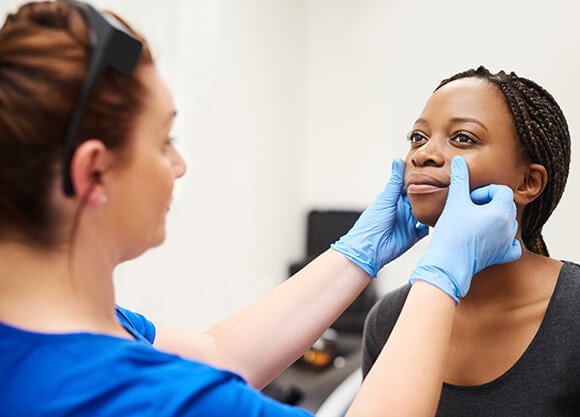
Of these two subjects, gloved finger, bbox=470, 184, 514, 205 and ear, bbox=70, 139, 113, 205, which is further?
gloved finger, bbox=470, 184, 514, 205

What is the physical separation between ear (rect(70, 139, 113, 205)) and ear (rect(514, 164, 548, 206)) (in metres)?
0.76

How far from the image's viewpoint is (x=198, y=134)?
2.46 meters

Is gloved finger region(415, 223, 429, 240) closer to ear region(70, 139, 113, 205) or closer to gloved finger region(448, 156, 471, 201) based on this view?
gloved finger region(448, 156, 471, 201)

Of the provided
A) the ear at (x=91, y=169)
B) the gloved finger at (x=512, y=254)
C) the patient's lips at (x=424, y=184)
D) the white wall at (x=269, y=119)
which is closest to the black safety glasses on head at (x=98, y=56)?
the ear at (x=91, y=169)

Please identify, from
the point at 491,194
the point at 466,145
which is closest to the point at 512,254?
the point at 491,194

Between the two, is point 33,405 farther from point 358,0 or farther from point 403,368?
point 358,0

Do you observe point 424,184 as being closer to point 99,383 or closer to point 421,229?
point 421,229

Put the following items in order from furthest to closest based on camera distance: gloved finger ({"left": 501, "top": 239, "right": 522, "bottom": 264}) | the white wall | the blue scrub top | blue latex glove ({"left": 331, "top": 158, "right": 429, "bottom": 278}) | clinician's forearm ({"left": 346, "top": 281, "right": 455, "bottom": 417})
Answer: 1. the white wall
2. blue latex glove ({"left": 331, "top": 158, "right": 429, "bottom": 278})
3. gloved finger ({"left": 501, "top": 239, "right": 522, "bottom": 264})
4. clinician's forearm ({"left": 346, "top": 281, "right": 455, "bottom": 417})
5. the blue scrub top

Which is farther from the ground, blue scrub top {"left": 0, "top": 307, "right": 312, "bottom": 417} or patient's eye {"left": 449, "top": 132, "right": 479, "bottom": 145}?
patient's eye {"left": 449, "top": 132, "right": 479, "bottom": 145}

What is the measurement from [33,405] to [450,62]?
1.23m

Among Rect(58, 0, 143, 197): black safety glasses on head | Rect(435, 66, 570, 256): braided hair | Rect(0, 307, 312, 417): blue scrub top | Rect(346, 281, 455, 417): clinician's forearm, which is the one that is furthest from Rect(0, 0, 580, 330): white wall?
Rect(0, 307, 312, 417): blue scrub top

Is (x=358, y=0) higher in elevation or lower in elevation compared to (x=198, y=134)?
higher

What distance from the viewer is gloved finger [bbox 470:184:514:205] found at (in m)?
0.95

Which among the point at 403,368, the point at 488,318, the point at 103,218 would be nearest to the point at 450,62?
the point at 488,318
